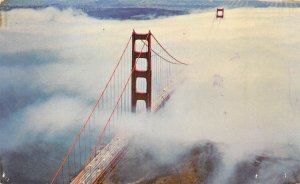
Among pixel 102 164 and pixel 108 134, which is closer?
pixel 102 164

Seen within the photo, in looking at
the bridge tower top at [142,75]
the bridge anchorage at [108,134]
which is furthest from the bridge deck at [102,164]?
the bridge tower top at [142,75]

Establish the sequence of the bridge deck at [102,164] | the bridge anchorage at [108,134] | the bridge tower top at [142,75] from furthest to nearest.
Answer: the bridge tower top at [142,75]
the bridge anchorage at [108,134]
the bridge deck at [102,164]

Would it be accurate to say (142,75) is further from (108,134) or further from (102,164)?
(108,134)

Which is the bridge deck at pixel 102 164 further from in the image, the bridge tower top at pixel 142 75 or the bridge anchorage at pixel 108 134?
the bridge tower top at pixel 142 75

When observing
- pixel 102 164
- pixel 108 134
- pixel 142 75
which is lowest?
pixel 108 134

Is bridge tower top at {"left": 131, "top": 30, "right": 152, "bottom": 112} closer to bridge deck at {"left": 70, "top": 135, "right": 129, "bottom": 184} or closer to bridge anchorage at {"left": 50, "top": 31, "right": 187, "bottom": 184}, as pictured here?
bridge anchorage at {"left": 50, "top": 31, "right": 187, "bottom": 184}

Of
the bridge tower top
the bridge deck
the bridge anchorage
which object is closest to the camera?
the bridge deck

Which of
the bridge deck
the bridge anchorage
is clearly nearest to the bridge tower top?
the bridge anchorage

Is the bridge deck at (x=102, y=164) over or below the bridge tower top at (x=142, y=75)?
below

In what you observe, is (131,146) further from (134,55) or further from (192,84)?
(192,84)

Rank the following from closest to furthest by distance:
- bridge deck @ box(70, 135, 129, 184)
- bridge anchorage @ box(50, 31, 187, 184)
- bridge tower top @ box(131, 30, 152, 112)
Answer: bridge deck @ box(70, 135, 129, 184)
bridge anchorage @ box(50, 31, 187, 184)
bridge tower top @ box(131, 30, 152, 112)

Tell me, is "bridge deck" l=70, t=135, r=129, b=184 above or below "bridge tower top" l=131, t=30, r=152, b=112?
below

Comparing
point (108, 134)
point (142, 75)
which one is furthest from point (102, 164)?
point (108, 134)
